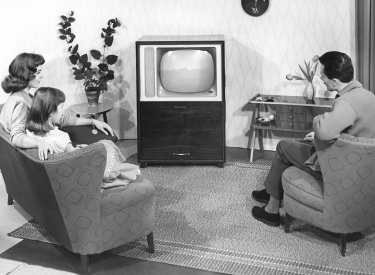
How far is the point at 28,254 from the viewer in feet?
10.7

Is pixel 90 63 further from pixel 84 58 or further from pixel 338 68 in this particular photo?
pixel 338 68

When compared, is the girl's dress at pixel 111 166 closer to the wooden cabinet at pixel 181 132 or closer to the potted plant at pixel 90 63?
the wooden cabinet at pixel 181 132

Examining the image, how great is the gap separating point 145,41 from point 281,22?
3.80ft

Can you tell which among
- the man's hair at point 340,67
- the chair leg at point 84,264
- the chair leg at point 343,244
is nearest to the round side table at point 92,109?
the chair leg at point 84,264

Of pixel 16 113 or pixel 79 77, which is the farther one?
pixel 79 77

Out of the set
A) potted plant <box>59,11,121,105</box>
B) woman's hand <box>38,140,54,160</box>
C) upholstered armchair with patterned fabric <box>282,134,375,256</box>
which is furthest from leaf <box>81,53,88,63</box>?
upholstered armchair with patterned fabric <box>282,134,375,256</box>

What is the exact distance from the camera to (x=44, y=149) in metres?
2.93

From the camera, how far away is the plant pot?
4910mm

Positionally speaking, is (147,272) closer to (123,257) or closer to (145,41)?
(123,257)

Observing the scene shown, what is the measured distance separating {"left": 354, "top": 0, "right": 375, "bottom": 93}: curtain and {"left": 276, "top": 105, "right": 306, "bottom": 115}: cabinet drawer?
1.64ft

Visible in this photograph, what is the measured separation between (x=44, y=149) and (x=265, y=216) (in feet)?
4.80

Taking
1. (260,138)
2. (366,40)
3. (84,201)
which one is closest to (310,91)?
(366,40)

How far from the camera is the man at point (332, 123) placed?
2.95 meters

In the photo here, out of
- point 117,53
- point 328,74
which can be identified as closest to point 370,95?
point 328,74
